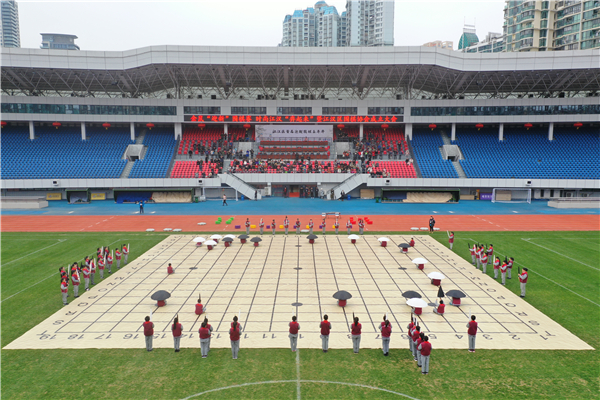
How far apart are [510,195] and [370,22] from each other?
437ft

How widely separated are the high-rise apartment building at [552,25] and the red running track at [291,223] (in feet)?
239

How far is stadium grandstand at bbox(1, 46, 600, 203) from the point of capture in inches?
2317

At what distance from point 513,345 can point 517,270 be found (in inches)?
429

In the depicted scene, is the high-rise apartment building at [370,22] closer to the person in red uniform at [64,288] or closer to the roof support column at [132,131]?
the roof support column at [132,131]

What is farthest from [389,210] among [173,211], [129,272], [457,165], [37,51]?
[37,51]

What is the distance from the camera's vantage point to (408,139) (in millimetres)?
70250

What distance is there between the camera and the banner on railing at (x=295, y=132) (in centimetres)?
7006

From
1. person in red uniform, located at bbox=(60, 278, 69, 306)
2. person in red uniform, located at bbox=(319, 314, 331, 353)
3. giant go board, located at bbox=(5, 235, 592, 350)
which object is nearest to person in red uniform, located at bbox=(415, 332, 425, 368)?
giant go board, located at bbox=(5, 235, 592, 350)

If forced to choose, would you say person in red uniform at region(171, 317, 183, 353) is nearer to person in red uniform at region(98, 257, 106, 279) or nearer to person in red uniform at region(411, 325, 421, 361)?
person in red uniform at region(411, 325, 421, 361)

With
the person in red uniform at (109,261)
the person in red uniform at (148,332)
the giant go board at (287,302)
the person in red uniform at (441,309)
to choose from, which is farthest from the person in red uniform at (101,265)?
the person in red uniform at (441,309)

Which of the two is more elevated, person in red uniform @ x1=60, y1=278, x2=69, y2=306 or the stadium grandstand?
the stadium grandstand

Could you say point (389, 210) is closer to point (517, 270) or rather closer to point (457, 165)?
point (457, 165)

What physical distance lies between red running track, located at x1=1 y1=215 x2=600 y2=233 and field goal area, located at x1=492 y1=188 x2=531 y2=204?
14.2 m

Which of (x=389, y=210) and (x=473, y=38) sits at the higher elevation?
(x=473, y=38)
